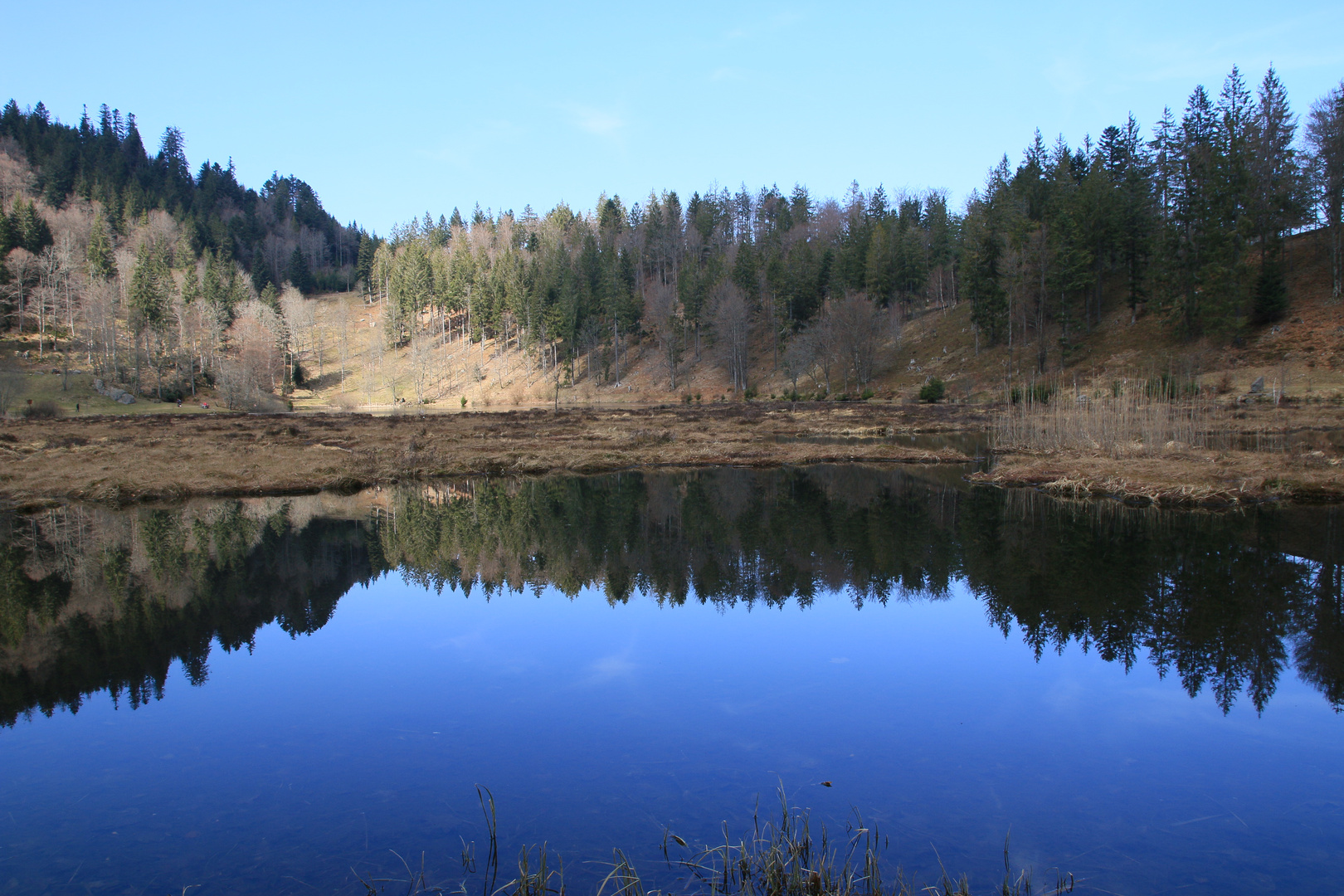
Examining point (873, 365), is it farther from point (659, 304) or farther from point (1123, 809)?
point (1123, 809)

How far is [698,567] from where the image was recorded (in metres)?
13.2

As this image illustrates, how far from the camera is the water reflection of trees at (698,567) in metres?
8.69

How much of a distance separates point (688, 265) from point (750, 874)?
91.4 metres

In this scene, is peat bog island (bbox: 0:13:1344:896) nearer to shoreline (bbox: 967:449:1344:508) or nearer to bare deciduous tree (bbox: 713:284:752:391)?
shoreline (bbox: 967:449:1344:508)

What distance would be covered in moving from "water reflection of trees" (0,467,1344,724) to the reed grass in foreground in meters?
4.69

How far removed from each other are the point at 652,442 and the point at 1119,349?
40.8m

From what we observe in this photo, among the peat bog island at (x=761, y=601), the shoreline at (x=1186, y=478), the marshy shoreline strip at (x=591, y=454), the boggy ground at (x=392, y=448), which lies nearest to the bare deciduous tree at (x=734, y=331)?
the peat bog island at (x=761, y=601)

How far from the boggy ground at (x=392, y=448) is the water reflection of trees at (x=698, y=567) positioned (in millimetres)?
3290

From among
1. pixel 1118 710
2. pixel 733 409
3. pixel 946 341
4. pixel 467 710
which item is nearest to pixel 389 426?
pixel 733 409

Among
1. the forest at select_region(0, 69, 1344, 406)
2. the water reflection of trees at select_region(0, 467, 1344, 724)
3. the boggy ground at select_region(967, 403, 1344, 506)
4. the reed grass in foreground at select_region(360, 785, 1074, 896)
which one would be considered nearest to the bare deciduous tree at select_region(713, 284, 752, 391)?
the forest at select_region(0, 69, 1344, 406)

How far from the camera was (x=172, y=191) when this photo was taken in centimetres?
13262

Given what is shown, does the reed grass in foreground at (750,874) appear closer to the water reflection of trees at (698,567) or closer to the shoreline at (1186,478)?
the water reflection of trees at (698,567)

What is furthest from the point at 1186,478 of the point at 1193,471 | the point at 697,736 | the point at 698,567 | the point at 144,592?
the point at 144,592

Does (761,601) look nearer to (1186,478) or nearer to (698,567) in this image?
(698,567)
